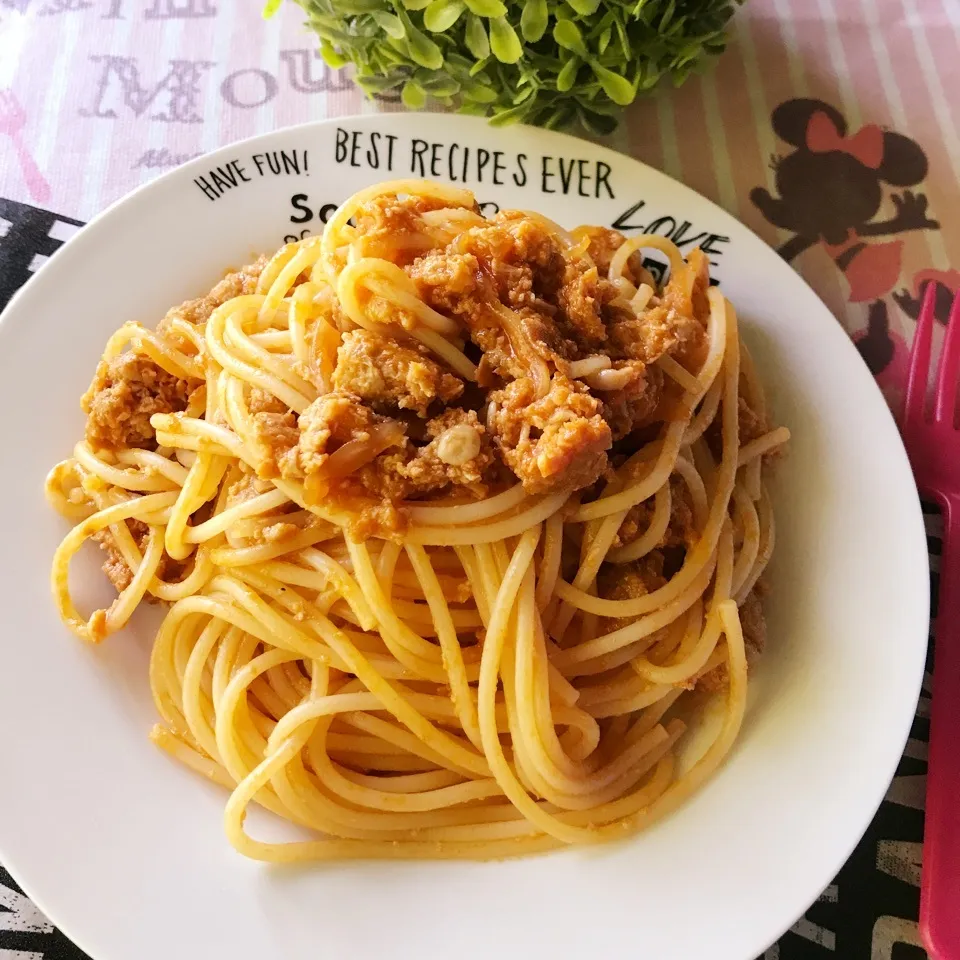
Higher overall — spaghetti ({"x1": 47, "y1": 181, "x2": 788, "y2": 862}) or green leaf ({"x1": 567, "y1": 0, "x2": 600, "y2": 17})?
green leaf ({"x1": 567, "y1": 0, "x2": 600, "y2": 17})

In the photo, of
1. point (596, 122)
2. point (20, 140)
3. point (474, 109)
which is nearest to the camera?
point (474, 109)

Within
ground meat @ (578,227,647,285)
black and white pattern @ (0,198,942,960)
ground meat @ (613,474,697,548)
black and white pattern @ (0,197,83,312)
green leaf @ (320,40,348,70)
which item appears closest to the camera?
black and white pattern @ (0,198,942,960)

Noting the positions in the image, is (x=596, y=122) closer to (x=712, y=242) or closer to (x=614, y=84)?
(x=614, y=84)

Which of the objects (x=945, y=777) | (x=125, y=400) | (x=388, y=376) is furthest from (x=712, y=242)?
(x=125, y=400)

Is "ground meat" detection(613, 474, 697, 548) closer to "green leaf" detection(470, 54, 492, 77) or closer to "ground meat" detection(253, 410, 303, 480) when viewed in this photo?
"ground meat" detection(253, 410, 303, 480)

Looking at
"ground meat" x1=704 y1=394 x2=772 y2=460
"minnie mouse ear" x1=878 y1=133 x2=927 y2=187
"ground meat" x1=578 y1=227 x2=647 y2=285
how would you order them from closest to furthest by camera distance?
"ground meat" x1=704 y1=394 x2=772 y2=460, "ground meat" x1=578 y1=227 x2=647 y2=285, "minnie mouse ear" x1=878 y1=133 x2=927 y2=187

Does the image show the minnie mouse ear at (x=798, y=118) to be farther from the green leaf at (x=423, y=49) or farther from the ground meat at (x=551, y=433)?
the ground meat at (x=551, y=433)

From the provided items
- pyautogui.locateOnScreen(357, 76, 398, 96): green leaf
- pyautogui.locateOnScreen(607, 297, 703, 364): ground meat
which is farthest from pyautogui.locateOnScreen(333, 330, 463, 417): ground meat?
pyautogui.locateOnScreen(357, 76, 398, 96): green leaf

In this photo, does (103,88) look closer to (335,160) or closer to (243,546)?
(335,160)
